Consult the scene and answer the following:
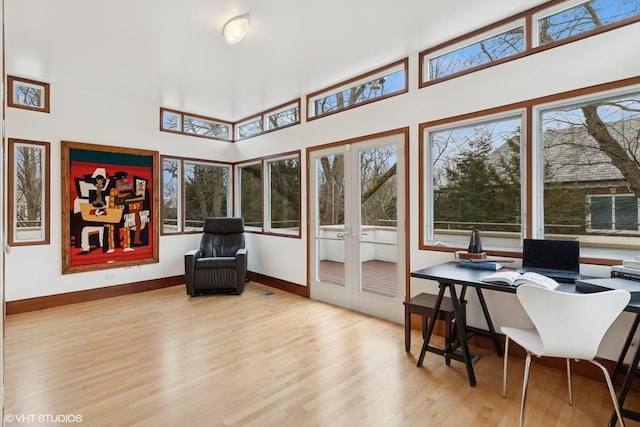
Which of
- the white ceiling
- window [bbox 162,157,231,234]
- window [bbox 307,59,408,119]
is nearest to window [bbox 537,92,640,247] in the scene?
the white ceiling

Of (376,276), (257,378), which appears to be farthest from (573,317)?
(376,276)

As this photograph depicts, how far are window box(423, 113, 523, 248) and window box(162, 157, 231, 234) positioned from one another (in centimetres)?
383

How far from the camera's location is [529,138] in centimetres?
278

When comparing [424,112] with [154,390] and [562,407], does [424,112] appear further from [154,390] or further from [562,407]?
[154,390]

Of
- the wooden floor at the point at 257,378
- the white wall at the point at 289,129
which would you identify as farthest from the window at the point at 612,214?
the wooden floor at the point at 257,378

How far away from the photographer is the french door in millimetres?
3688

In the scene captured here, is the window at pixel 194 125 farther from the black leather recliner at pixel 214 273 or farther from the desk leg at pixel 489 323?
the desk leg at pixel 489 323

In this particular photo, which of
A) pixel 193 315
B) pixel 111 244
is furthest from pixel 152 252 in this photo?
pixel 193 315

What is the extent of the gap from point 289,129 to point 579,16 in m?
3.40

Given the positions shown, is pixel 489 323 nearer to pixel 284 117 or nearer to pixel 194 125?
pixel 284 117

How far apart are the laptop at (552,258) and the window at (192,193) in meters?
4.76

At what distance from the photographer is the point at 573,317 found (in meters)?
1.72

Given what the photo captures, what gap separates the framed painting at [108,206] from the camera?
436cm

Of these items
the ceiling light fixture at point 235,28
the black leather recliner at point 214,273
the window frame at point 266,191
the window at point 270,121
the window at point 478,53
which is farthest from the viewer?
the window at point 270,121
